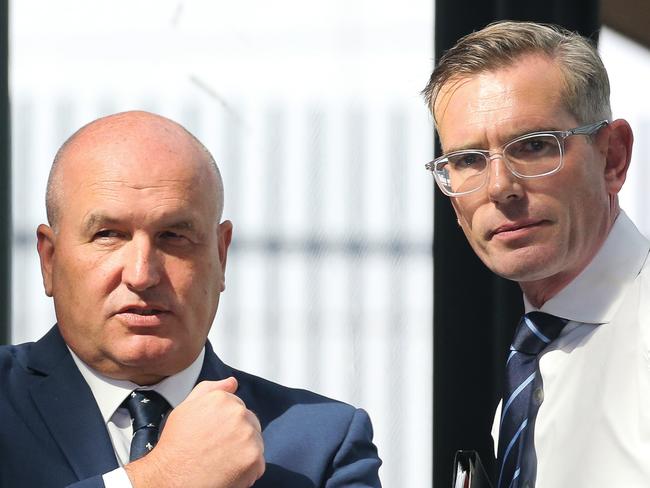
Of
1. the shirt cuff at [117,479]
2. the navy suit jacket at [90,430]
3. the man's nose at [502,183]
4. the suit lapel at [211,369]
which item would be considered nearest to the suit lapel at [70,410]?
the navy suit jacket at [90,430]

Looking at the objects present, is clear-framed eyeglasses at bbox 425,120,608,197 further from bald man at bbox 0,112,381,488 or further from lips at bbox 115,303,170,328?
lips at bbox 115,303,170,328

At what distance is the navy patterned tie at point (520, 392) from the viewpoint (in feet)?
7.66

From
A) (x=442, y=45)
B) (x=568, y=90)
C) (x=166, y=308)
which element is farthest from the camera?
(x=442, y=45)

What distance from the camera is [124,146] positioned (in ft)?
7.55

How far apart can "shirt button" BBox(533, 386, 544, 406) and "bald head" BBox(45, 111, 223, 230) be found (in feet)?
2.36

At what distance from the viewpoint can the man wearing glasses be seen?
229 centimetres

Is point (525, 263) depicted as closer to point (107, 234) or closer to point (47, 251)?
point (107, 234)

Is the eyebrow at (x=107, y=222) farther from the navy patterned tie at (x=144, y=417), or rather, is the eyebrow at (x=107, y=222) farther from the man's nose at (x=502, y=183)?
the man's nose at (x=502, y=183)

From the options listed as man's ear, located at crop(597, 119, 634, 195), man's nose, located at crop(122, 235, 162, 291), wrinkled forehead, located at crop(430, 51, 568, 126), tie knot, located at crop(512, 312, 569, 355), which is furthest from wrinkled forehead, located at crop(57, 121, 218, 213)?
man's ear, located at crop(597, 119, 634, 195)

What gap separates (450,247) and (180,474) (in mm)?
1878

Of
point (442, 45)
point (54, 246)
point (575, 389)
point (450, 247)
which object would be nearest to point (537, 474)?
point (575, 389)

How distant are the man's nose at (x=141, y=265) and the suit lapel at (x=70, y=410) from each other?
245mm

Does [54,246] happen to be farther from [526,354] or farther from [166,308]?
[526,354]

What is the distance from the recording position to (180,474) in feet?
6.75
